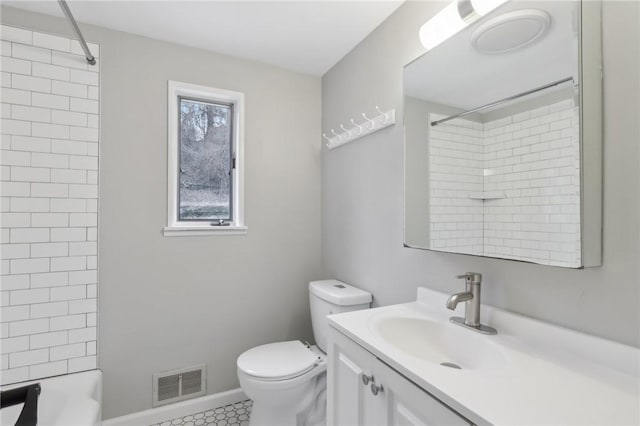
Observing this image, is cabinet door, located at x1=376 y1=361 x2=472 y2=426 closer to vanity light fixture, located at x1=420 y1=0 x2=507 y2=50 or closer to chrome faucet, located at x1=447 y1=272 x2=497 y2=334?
chrome faucet, located at x1=447 y1=272 x2=497 y2=334

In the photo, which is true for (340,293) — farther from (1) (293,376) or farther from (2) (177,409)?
(2) (177,409)

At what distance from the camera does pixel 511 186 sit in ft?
3.43

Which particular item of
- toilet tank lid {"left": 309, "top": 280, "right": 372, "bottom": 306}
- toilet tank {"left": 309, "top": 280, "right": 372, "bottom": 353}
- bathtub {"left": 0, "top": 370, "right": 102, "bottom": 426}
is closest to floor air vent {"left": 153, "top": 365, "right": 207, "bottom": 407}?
bathtub {"left": 0, "top": 370, "right": 102, "bottom": 426}

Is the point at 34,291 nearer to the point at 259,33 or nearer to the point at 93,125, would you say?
the point at 93,125

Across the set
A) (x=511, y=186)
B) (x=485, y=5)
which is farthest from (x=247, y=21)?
(x=511, y=186)

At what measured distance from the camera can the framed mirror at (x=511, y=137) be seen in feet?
2.82

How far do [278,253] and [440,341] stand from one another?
1290 millimetres

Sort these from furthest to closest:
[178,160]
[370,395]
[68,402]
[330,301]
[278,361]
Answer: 1. [178,160]
2. [330,301]
3. [278,361]
4. [68,402]
5. [370,395]

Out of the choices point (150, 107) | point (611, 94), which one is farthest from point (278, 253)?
point (611, 94)

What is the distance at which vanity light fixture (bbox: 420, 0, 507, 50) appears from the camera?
1.11m

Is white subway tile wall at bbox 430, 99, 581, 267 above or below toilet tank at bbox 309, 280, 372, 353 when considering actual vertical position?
above

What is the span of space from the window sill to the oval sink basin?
3.90 feet

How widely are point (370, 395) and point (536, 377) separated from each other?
46 cm

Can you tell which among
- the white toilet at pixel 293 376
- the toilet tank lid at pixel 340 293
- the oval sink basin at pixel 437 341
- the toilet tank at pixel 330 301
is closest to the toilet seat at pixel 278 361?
the white toilet at pixel 293 376
